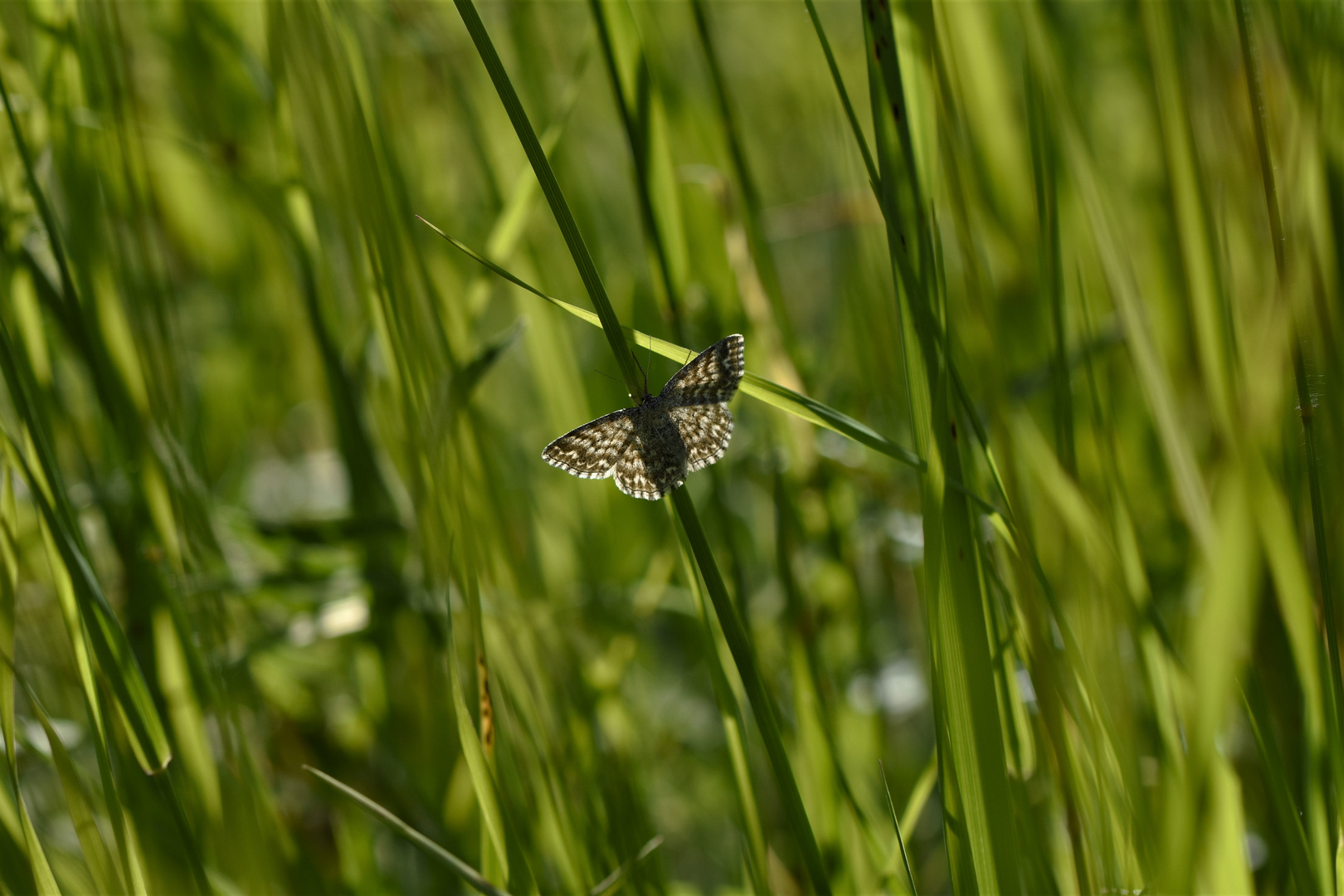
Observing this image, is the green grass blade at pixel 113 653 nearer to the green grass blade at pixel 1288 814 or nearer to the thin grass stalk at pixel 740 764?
the thin grass stalk at pixel 740 764

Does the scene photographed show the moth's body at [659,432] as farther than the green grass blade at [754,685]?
Yes

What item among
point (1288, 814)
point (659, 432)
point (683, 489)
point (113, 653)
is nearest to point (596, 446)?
point (659, 432)

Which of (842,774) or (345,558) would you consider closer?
(842,774)

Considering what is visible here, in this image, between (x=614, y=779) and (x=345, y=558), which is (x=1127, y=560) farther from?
(x=345, y=558)

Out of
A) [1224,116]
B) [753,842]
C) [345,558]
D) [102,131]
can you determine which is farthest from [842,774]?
[102,131]

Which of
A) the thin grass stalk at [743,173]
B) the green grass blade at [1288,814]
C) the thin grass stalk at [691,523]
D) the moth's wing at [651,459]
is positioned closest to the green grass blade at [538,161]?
the thin grass stalk at [691,523]

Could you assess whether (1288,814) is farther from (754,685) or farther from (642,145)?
(642,145)

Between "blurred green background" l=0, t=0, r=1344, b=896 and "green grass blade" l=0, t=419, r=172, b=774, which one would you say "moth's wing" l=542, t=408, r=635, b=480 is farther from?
"green grass blade" l=0, t=419, r=172, b=774

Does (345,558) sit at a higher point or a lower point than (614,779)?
higher

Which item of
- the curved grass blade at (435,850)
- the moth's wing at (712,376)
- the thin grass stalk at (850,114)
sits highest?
the thin grass stalk at (850,114)

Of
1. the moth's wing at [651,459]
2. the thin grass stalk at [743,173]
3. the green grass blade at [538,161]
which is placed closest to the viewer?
the green grass blade at [538,161]
